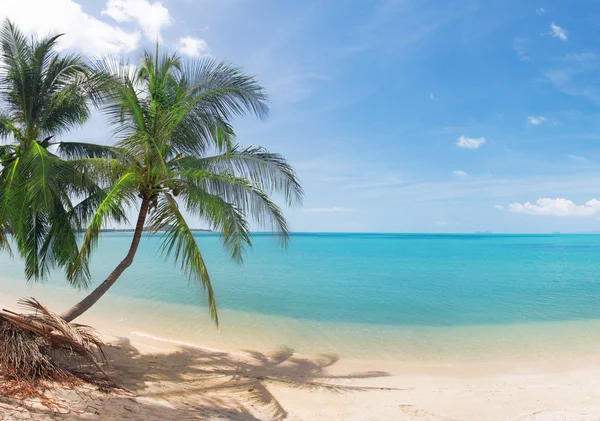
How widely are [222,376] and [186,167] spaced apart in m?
3.74

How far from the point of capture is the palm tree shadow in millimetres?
5359

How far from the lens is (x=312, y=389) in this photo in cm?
629

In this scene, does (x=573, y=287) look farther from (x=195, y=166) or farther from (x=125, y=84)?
(x=125, y=84)

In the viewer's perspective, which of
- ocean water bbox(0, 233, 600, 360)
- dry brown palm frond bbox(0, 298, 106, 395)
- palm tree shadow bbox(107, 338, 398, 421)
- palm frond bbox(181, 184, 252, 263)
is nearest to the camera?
dry brown palm frond bbox(0, 298, 106, 395)

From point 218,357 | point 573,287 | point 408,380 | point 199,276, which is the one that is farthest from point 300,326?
point 573,287

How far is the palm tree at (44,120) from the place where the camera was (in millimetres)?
6863

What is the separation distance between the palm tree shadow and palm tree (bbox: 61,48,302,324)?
3.96 ft

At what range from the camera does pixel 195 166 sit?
6258 mm

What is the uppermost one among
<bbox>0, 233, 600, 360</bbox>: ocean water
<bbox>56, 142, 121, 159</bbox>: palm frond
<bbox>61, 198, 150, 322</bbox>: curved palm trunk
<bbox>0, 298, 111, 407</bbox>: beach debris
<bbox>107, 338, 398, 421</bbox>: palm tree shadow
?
<bbox>56, 142, 121, 159</bbox>: palm frond

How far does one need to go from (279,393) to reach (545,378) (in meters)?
5.10

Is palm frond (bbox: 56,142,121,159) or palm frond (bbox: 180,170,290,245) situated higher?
palm frond (bbox: 56,142,121,159)

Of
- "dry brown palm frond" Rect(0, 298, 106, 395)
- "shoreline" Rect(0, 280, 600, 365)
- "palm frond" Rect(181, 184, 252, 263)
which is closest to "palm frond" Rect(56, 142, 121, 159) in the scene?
"palm frond" Rect(181, 184, 252, 263)

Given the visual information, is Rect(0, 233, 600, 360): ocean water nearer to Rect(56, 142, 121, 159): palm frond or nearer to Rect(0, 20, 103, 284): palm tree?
Rect(0, 20, 103, 284): palm tree

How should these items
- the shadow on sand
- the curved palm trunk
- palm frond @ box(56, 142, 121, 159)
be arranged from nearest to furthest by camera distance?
the shadow on sand < the curved palm trunk < palm frond @ box(56, 142, 121, 159)
